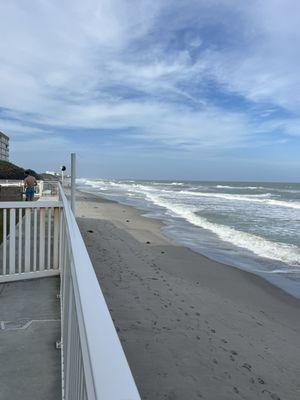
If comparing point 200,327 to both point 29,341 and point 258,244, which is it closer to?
point 29,341

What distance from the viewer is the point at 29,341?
3602 mm

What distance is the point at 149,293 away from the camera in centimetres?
694

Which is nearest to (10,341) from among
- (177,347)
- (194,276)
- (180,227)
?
(177,347)

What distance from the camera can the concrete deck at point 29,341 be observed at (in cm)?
286

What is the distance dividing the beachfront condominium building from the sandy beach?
9182 cm

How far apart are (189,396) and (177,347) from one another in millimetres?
1008

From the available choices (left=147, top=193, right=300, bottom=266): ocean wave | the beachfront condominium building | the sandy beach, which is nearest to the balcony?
the sandy beach

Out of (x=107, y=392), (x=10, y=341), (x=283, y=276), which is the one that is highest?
(x=107, y=392)

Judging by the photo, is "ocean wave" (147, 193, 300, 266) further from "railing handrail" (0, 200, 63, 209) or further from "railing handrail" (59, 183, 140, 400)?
"railing handrail" (59, 183, 140, 400)

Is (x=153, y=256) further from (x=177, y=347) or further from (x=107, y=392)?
(x=107, y=392)

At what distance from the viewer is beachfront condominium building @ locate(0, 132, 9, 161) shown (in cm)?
9553

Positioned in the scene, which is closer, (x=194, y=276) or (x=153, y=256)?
(x=194, y=276)

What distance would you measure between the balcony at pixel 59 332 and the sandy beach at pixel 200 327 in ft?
3.20

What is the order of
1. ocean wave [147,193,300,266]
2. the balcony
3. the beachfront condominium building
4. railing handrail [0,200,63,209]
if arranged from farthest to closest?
1. the beachfront condominium building
2. ocean wave [147,193,300,266]
3. railing handrail [0,200,63,209]
4. the balcony
